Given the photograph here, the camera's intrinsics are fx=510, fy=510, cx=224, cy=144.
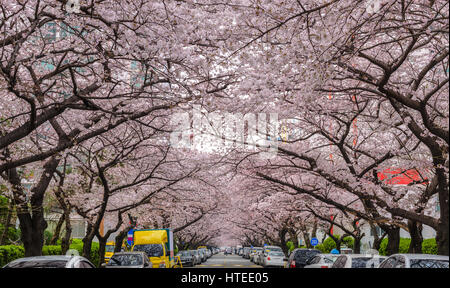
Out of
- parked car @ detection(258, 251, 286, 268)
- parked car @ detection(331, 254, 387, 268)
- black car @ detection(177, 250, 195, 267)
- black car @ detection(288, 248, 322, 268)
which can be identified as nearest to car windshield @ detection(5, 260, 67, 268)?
parked car @ detection(331, 254, 387, 268)

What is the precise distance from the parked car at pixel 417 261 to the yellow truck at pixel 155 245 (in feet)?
44.6

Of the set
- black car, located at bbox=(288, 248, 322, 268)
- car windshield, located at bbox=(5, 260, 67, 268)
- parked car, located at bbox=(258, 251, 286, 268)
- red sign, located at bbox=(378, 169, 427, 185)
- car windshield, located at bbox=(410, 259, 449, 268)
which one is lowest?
parked car, located at bbox=(258, 251, 286, 268)

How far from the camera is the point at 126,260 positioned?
18.8 meters

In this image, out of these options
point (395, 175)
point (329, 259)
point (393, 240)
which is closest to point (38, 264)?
point (329, 259)

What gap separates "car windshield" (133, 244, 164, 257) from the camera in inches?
947

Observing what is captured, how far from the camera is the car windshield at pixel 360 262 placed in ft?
51.8

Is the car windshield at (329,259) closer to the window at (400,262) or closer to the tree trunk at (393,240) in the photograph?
the tree trunk at (393,240)

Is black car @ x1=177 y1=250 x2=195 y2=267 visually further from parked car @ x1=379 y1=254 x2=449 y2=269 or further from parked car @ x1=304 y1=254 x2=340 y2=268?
parked car @ x1=379 y1=254 x2=449 y2=269

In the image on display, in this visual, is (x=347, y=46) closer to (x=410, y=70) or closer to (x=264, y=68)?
(x=264, y=68)

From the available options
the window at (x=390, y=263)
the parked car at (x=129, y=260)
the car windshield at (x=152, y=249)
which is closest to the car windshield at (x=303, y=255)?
the car windshield at (x=152, y=249)

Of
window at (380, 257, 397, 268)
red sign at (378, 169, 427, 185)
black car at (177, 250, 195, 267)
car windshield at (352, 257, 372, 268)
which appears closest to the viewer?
window at (380, 257, 397, 268)

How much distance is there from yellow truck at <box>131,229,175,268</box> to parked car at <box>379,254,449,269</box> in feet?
44.6
